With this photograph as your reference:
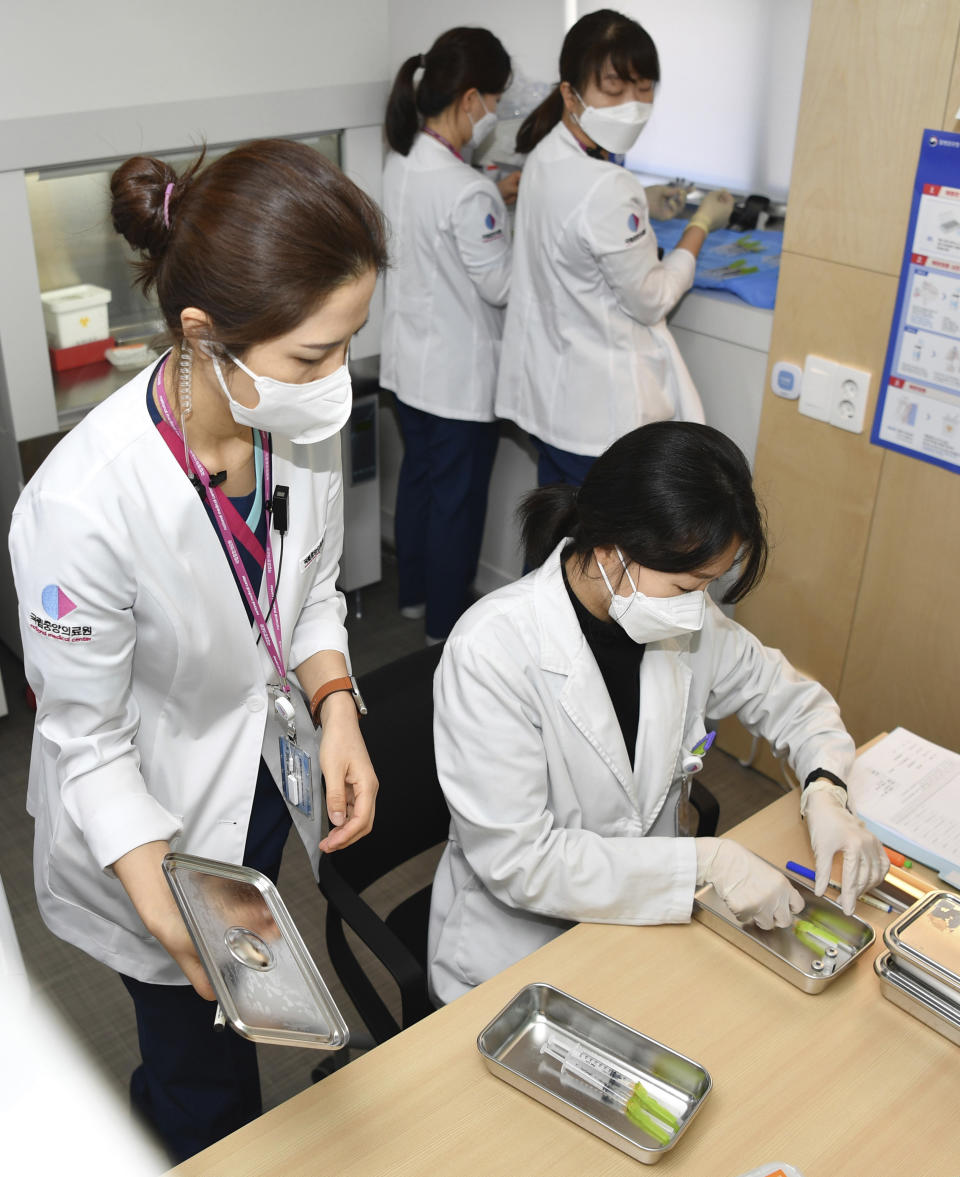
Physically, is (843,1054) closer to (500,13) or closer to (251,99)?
(251,99)

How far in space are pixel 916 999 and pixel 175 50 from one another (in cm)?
260

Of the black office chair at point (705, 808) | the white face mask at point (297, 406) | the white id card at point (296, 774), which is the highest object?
the white face mask at point (297, 406)

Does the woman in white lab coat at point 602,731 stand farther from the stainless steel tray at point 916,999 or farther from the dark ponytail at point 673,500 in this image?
the stainless steel tray at point 916,999

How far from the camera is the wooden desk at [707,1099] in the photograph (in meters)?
1.18

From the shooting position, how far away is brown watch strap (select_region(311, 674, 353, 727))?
1.55 meters

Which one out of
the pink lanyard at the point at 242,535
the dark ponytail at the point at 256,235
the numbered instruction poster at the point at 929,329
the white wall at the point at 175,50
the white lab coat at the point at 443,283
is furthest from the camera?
the white lab coat at the point at 443,283

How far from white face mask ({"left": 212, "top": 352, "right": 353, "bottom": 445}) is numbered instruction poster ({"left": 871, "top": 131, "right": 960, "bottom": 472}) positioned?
133cm

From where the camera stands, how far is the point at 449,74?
2.83 metres

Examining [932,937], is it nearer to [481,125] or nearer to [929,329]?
[929,329]

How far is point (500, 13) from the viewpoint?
318 cm

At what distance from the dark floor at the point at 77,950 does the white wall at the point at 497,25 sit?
1.70 m

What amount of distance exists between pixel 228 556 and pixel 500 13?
7.91 ft

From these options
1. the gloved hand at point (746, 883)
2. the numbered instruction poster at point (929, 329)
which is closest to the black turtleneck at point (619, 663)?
the gloved hand at point (746, 883)

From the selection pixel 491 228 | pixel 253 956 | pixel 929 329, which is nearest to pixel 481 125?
pixel 491 228
